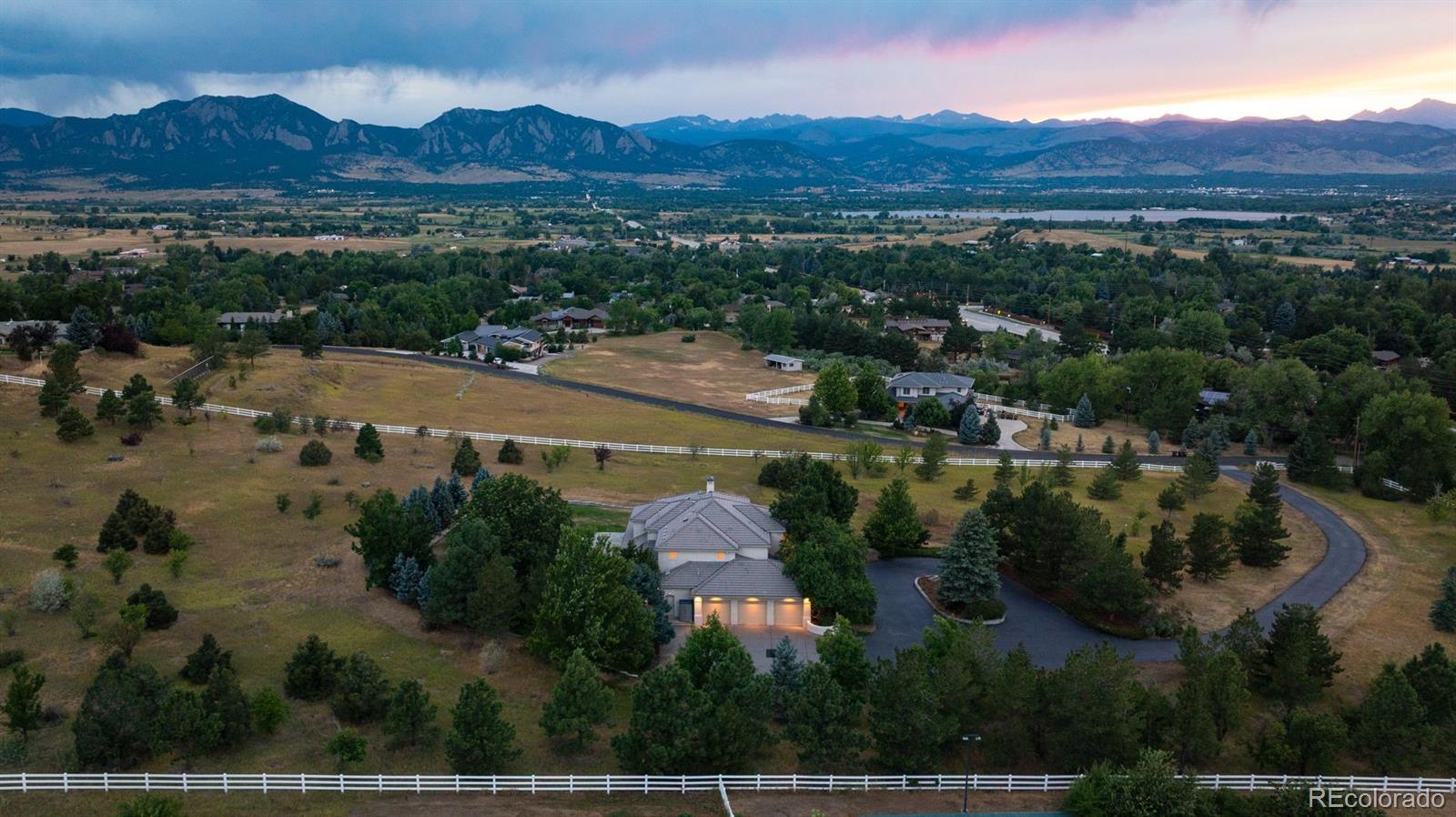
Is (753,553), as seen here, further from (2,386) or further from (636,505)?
(2,386)

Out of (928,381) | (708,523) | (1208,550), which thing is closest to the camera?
(708,523)

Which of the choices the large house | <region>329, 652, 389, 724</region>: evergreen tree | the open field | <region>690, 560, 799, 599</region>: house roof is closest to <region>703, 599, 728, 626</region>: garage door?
the large house

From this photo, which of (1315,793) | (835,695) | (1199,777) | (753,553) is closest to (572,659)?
(835,695)

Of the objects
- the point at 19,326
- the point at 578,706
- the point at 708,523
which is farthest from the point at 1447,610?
the point at 19,326

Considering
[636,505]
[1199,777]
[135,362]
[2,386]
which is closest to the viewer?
[1199,777]

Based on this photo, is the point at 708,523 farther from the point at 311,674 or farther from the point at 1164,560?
the point at 1164,560

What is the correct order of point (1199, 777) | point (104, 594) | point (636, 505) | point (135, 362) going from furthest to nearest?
point (135, 362), point (636, 505), point (104, 594), point (1199, 777)

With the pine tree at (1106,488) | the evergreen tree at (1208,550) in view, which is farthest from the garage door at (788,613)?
the pine tree at (1106,488)
